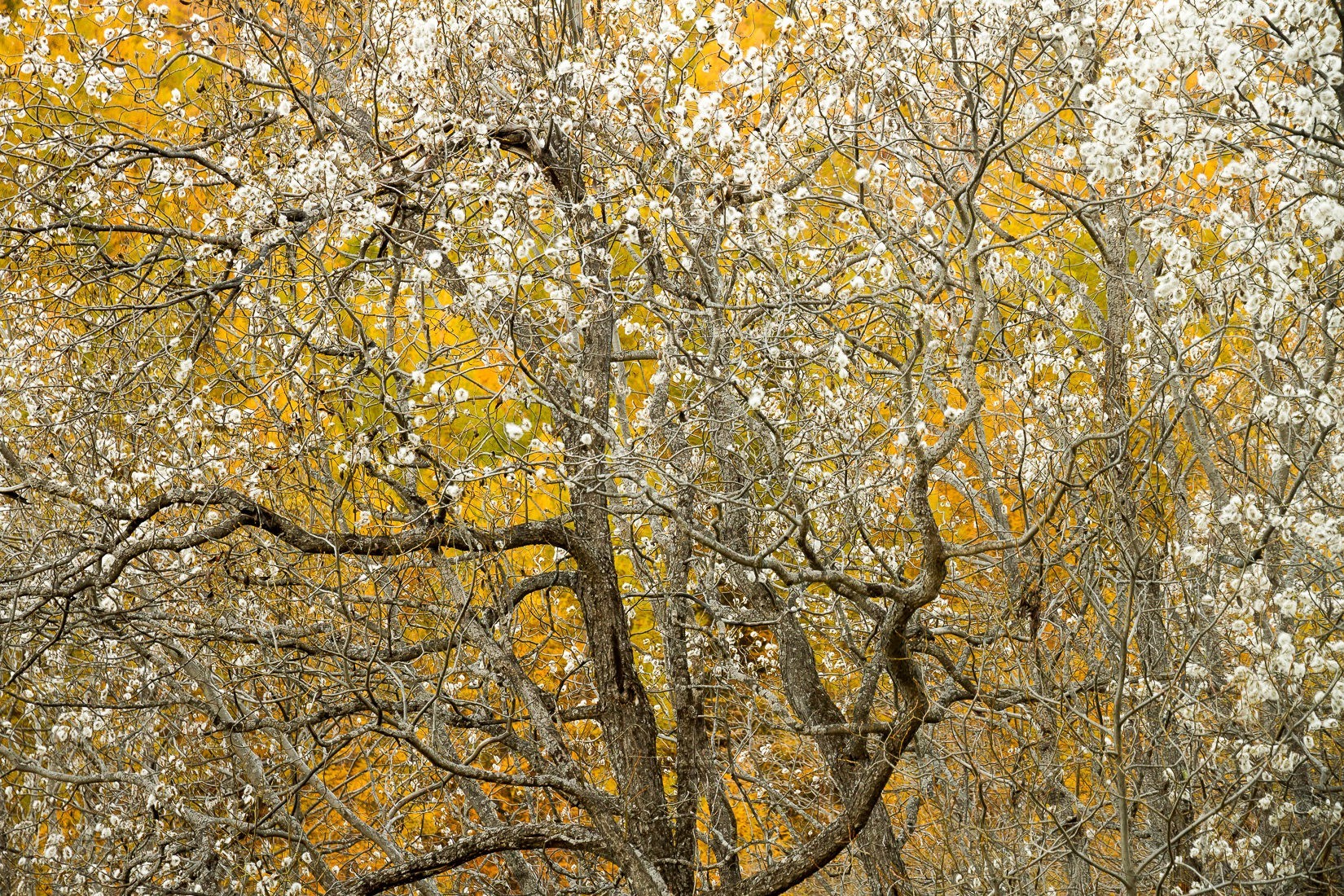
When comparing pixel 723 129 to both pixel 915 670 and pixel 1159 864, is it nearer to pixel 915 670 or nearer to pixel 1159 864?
pixel 915 670

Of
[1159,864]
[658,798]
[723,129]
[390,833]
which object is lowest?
[1159,864]

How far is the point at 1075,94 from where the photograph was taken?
8219 mm

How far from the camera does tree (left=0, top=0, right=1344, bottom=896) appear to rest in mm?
5168

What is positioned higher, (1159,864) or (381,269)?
(381,269)

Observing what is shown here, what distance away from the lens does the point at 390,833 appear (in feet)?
26.9

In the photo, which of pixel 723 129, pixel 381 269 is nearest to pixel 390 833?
pixel 381 269

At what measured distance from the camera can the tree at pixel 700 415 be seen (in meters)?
5.17

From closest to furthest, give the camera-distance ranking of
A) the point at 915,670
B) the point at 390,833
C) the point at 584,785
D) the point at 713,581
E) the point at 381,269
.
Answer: the point at 915,670
the point at 584,785
the point at 381,269
the point at 713,581
the point at 390,833

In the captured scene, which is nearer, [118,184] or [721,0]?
[721,0]

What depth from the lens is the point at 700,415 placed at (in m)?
8.16

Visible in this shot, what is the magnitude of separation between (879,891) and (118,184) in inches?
262

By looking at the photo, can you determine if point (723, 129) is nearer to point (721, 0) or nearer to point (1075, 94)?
point (721, 0)

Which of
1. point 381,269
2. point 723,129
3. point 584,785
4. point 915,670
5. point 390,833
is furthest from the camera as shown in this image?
point 390,833

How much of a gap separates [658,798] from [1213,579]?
313 centimetres
